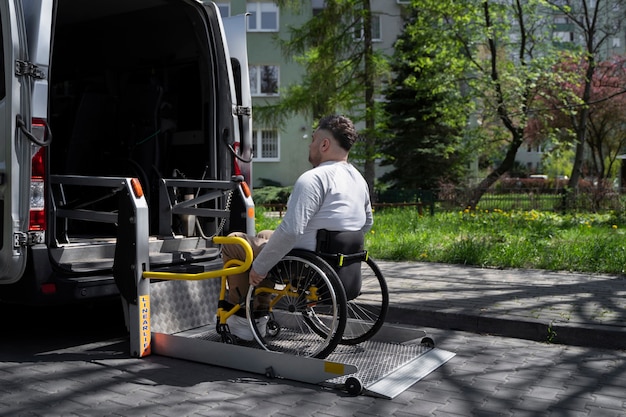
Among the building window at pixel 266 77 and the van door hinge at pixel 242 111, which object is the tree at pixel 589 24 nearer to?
the building window at pixel 266 77

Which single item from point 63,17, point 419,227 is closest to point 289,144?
point 419,227


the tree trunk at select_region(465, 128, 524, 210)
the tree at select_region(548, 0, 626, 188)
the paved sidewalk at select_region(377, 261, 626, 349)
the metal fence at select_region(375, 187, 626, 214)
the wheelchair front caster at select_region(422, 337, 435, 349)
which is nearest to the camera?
the wheelchair front caster at select_region(422, 337, 435, 349)

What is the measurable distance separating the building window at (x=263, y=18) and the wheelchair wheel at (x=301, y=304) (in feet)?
96.4

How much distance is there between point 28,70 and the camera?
14.8 feet

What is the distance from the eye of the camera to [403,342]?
16.4ft

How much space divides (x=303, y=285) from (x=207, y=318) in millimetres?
1154

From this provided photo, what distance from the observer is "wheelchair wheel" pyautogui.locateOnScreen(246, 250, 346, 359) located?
431cm

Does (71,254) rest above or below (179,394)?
Result: above

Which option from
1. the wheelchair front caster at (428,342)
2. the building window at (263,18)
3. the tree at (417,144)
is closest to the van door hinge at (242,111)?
the wheelchair front caster at (428,342)

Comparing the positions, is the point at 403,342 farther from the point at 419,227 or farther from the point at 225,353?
the point at 419,227

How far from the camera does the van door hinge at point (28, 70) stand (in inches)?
175

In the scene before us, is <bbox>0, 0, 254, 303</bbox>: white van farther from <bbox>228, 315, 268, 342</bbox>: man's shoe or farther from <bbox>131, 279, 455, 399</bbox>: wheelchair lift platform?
<bbox>228, 315, 268, 342</bbox>: man's shoe

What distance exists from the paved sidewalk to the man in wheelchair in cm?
163

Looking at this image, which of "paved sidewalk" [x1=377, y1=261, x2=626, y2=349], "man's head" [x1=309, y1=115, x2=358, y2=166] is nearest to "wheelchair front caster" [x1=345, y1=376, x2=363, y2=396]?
"man's head" [x1=309, y1=115, x2=358, y2=166]
